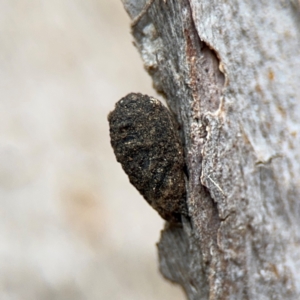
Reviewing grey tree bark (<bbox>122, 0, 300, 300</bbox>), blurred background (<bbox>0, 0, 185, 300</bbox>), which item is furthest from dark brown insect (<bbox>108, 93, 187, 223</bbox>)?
blurred background (<bbox>0, 0, 185, 300</bbox>)

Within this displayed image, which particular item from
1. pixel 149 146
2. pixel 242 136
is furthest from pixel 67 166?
pixel 242 136

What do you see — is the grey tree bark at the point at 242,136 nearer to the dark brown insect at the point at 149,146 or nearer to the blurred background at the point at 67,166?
the dark brown insect at the point at 149,146

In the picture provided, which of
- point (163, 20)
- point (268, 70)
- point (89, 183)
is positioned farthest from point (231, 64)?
point (89, 183)

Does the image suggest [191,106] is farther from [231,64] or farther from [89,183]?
[89,183]

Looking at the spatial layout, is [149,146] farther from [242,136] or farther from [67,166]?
[67,166]

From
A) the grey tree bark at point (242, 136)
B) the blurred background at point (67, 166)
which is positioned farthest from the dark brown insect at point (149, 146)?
the blurred background at point (67, 166)

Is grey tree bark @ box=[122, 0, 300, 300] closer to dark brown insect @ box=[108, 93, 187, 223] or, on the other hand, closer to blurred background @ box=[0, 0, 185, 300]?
dark brown insect @ box=[108, 93, 187, 223]
